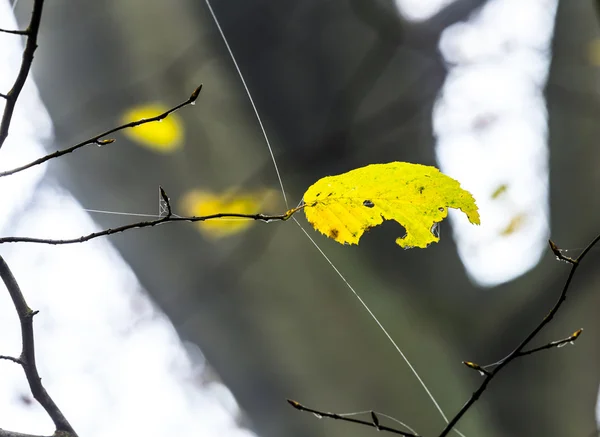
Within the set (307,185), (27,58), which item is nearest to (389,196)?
(27,58)

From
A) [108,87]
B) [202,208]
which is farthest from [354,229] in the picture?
[108,87]

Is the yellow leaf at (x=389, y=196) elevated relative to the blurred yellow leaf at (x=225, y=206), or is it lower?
lower

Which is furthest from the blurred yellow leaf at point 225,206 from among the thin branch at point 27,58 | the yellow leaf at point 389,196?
the thin branch at point 27,58

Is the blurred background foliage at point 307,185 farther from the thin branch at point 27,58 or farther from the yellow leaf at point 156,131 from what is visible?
the thin branch at point 27,58

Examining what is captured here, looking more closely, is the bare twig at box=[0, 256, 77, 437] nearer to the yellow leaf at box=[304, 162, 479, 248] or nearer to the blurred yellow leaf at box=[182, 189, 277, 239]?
the yellow leaf at box=[304, 162, 479, 248]

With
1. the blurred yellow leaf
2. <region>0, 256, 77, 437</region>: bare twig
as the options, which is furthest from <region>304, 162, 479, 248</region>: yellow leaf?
the blurred yellow leaf

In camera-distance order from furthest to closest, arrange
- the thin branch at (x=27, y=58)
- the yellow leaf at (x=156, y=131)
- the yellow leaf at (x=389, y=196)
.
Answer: the yellow leaf at (x=156, y=131)
the yellow leaf at (x=389, y=196)
the thin branch at (x=27, y=58)

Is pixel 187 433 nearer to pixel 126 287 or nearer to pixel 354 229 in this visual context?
pixel 126 287
